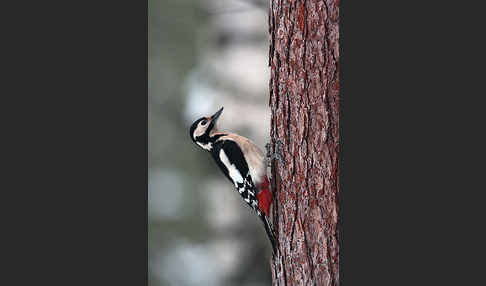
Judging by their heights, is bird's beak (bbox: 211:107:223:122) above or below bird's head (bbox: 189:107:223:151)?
above

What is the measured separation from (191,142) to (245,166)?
612 mm

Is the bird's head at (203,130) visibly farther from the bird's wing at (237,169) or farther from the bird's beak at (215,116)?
the bird's wing at (237,169)

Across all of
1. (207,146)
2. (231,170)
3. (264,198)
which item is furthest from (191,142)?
(264,198)

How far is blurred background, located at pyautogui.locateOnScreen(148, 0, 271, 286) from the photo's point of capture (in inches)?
152

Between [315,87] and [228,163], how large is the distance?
741 mm

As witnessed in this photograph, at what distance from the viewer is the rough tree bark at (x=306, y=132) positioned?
3342 mm

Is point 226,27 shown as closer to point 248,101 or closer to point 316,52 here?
point 248,101

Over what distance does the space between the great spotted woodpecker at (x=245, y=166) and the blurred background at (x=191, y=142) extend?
0.19 meters

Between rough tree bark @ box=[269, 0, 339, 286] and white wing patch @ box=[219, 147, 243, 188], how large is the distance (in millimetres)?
240

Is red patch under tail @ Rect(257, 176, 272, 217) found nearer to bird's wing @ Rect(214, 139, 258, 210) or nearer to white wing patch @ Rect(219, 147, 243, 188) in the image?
bird's wing @ Rect(214, 139, 258, 210)

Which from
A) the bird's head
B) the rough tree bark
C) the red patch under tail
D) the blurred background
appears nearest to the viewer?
the rough tree bark

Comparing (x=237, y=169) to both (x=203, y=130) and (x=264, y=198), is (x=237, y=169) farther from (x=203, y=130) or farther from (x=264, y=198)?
(x=203, y=130)

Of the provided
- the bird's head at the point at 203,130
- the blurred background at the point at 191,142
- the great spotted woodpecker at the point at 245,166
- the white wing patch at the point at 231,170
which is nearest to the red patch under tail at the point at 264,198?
the great spotted woodpecker at the point at 245,166

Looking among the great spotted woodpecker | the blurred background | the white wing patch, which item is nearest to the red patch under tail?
the great spotted woodpecker
